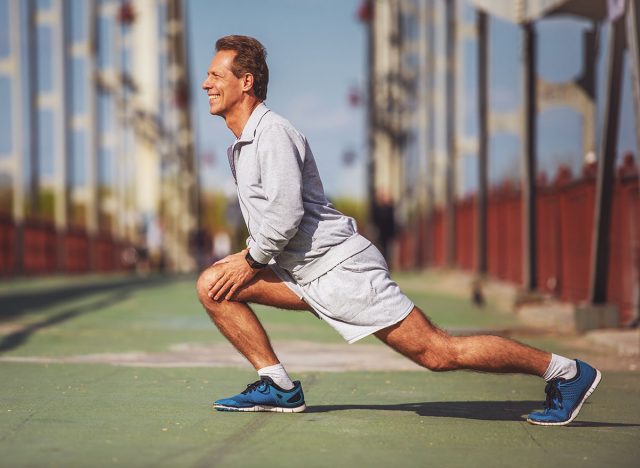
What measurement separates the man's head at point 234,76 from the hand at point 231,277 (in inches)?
25.6

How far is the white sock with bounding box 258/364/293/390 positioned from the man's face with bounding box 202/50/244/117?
121 cm

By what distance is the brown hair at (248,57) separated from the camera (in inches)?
254

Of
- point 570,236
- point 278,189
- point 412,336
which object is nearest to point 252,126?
point 278,189

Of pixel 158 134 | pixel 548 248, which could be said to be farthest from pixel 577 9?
pixel 158 134

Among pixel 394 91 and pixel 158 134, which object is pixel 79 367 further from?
pixel 158 134

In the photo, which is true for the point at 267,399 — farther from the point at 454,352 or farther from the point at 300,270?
the point at 454,352

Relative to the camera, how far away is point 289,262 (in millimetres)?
6359

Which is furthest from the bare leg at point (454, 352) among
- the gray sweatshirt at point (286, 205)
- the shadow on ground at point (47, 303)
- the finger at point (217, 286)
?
the shadow on ground at point (47, 303)

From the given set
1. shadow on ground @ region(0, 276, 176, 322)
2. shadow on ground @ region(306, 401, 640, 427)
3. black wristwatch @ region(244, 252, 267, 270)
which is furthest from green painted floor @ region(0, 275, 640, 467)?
shadow on ground @ region(0, 276, 176, 322)

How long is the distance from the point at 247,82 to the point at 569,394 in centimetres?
200

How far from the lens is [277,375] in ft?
21.9

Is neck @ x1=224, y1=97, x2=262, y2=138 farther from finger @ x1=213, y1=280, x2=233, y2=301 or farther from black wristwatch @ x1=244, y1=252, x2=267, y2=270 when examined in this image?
finger @ x1=213, y1=280, x2=233, y2=301

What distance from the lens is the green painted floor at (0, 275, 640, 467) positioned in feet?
17.7

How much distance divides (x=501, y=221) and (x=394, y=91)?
27.3m
